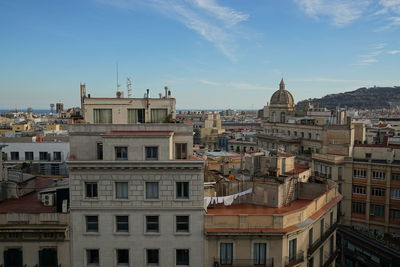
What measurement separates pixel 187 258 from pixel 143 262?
344 cm

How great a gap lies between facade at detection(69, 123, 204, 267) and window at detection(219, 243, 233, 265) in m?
1.55

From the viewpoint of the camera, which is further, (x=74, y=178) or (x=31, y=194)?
(x=31, y=194)

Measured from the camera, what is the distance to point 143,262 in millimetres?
30000

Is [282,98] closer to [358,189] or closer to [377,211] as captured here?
[358,189]

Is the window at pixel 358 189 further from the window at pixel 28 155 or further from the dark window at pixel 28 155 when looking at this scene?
the window at pixel 28 155

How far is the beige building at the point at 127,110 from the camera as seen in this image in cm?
3297

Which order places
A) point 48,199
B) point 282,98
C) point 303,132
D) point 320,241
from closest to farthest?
point 48,199, point 320,241, point 303,132, point 282,98

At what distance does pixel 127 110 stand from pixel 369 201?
134 feet

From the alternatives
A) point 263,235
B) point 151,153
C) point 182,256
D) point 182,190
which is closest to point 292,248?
point 263,235

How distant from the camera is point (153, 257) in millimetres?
30234

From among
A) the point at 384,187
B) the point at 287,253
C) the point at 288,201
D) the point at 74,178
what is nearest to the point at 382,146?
the point at 384,187

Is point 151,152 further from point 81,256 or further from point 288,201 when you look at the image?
point 288,201

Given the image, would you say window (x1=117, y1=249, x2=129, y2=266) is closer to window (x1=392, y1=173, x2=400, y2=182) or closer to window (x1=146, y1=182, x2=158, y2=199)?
window (x1=146, y1=182, x2=158, y2=199)

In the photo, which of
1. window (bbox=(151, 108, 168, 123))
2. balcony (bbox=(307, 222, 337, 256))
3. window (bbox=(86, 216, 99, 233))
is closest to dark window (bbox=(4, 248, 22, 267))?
window (bbox=(86, 216, 99, 233))
